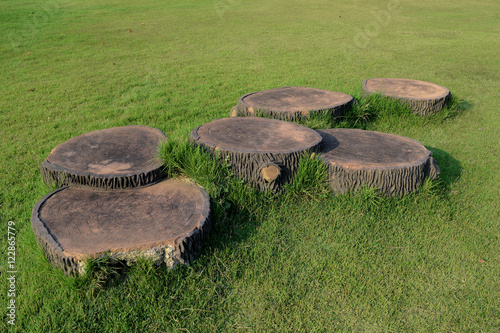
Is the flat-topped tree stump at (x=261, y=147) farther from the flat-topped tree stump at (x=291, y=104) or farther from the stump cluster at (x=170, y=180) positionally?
the flat-topped tree stump at (x=291, y=104)

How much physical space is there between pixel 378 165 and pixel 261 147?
1.07 meters

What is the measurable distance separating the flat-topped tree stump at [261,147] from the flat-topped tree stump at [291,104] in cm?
60

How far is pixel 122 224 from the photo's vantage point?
104 inches

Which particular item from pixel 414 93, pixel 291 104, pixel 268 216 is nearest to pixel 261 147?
pixel 268 216

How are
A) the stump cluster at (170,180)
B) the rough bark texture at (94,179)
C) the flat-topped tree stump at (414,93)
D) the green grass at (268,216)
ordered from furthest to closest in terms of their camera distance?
1. the flat-topped tree stump at (414,93)
2. the rough bark texture at (94,179)
3. the stump cluster at (170,180)
4. the green grass at (268,216)

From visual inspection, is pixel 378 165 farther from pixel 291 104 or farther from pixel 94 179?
pixel 94 179

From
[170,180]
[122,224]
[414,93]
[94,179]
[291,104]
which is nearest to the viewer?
[122,224]

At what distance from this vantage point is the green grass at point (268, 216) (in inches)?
94.5

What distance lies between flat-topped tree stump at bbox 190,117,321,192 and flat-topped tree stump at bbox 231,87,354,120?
597mm

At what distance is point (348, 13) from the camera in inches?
573

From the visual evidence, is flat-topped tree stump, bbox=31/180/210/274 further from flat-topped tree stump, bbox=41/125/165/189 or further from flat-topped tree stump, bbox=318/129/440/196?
flat-topped tree stump, bbox=318/129/440/196

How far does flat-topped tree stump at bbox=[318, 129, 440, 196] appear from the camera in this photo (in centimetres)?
335

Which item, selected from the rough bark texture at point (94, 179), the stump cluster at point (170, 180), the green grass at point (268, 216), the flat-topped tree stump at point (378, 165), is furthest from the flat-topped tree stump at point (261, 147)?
the rough bark texture at point (94, 179)

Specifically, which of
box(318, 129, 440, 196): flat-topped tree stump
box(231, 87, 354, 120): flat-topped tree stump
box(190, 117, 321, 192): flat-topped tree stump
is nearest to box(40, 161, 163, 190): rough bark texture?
box(190, 117, 321, 192): flat-topped tree stump
